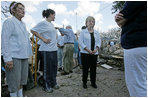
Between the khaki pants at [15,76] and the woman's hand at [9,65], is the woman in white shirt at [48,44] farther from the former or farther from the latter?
the woman's hand at [9,65]

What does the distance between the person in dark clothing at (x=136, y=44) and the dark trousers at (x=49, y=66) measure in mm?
1614

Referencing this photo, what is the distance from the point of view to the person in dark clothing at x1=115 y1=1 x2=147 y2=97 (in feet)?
3.30

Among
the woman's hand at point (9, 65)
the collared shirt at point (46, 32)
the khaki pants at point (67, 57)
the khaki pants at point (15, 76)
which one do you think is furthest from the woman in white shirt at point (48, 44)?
the khaki pants at point (67, 57)

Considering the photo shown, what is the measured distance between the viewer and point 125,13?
3.60 ft

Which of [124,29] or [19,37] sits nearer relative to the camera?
[124,29]

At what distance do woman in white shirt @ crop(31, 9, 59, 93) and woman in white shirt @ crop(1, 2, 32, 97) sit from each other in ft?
2.05

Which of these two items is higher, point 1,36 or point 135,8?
point 135,8

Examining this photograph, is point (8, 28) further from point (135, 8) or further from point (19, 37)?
point (135, 8)

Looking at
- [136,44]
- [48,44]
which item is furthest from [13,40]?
[136,44]

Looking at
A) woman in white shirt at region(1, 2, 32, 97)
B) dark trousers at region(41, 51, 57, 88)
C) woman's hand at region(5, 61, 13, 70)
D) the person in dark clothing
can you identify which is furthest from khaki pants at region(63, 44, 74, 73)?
the person in dark clothing

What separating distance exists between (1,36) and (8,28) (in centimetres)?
13

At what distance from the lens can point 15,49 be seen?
1.60 metres

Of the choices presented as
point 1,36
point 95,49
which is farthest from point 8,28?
point 95,49

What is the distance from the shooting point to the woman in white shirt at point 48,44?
2387 millimetres
